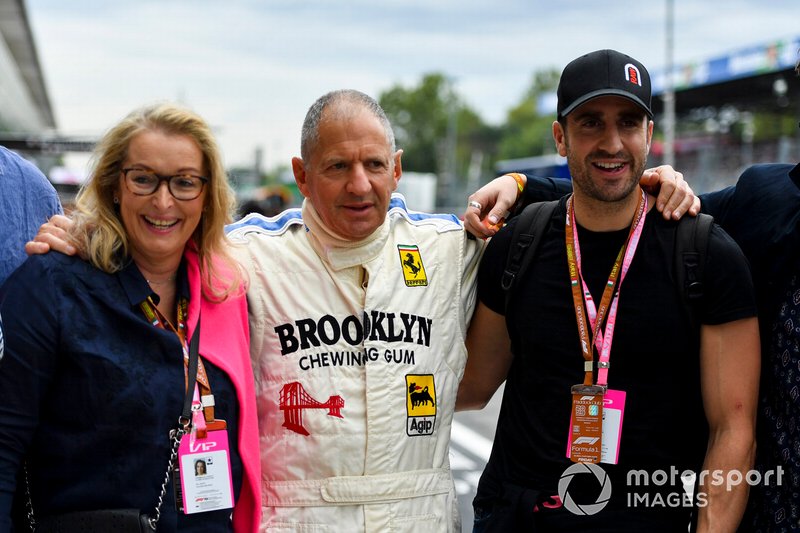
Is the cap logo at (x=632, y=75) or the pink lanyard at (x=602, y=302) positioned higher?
the cap logo at (x=632, y=75)

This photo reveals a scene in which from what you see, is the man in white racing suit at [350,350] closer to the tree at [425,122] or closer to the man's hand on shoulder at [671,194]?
the man's hand on shoulder at [671,194]

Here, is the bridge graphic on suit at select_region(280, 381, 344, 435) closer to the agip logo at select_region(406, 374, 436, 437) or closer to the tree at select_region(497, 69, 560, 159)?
the agip logo at select_region(406, 374, 436, 437)

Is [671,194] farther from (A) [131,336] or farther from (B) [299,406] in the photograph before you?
(A) [131,336]

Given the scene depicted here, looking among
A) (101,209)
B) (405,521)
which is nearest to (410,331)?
(405,521)

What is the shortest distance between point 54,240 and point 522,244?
1511 millimetres

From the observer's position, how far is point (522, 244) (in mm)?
2986

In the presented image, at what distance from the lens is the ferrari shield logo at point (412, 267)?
9.98 ft

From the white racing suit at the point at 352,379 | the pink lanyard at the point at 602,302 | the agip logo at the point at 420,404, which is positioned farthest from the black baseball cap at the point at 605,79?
the agip logo at the point at 420,404

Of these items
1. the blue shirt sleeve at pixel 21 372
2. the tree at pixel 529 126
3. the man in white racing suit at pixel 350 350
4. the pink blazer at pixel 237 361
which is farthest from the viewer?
the tree at pixel 529 126

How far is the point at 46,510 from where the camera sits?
2312mm

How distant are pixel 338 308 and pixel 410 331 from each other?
26cm

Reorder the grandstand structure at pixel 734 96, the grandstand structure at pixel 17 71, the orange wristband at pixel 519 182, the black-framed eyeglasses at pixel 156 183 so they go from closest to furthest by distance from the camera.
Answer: the black-framed eyeglasses at pixel 156 183 → the orange wristband at pixel 519 182 → the grandstand structure at pixel 17 71 → the grandstand structure at pixel 734 96

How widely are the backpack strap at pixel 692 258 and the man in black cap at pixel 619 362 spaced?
22mm

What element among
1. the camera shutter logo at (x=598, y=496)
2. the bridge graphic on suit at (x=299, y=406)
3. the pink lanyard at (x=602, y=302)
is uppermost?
the pink lanyard at (x=602, y=302)
